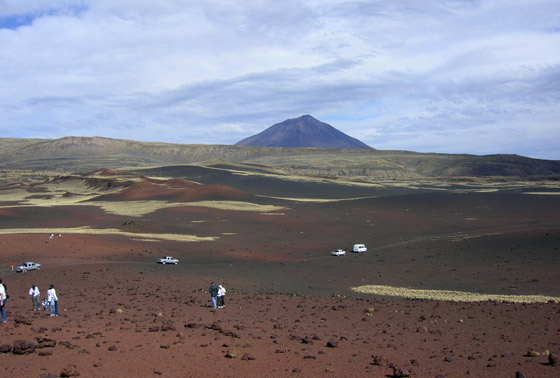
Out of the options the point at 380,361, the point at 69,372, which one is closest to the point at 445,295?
the point at 380,361

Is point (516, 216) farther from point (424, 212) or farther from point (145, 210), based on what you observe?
point (145, 210)

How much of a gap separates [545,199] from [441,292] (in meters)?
53.0

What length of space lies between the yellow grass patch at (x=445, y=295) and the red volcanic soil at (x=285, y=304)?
3.65 ft

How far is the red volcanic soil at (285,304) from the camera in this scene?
35.0ft

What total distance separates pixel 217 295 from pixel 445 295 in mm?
9687

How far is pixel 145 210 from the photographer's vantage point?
65875mm

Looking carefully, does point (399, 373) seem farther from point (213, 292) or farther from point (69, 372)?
point (213, 292)

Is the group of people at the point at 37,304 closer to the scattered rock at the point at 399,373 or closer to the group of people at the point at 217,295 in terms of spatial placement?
the group of people at the point at 217,295

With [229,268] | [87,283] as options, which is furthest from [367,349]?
[229,268]

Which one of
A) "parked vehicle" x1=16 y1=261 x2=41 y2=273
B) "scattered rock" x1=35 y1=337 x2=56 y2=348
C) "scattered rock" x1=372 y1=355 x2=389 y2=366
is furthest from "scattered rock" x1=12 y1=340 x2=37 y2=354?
"parked vehicle" x1=16 y1=261 x2=41 y2=273

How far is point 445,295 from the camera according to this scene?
22.4 meters

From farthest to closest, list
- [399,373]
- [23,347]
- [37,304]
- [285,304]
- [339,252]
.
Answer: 1. [339,252]
2. [285,304]
3. [37,304]
4. [23,347]
5. [399,373]

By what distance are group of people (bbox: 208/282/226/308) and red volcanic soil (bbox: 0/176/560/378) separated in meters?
0.40

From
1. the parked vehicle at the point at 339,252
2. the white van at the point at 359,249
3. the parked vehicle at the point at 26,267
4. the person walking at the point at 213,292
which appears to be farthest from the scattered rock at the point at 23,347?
the white van at the point at 359,249
